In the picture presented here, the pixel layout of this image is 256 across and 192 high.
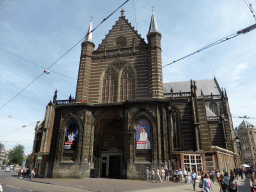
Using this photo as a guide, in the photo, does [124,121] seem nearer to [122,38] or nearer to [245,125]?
[122,38]

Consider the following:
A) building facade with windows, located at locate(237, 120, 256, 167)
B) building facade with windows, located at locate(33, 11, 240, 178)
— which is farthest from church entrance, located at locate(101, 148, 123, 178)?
building facade with windows, located at locate(237, 120, 256, 167)

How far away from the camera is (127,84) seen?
23609mm

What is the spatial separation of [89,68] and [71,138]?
10.0m

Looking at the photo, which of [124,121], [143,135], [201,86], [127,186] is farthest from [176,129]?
[201,86]

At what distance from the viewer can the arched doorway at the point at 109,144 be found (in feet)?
68.0

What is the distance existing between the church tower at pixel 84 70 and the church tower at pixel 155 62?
855cm

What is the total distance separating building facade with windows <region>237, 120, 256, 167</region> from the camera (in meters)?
63.4

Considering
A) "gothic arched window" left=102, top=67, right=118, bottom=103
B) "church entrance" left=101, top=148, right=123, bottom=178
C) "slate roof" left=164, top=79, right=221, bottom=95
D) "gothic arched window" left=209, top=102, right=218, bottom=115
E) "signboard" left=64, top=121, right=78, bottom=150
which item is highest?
"slate roof" left=164, top=79, right=221, bottom=95

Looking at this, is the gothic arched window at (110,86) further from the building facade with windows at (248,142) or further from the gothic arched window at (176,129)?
the building facade with windows at (248,142)

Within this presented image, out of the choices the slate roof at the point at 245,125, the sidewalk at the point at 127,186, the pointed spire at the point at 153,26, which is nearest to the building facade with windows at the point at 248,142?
the slate roof at the point at 245,125

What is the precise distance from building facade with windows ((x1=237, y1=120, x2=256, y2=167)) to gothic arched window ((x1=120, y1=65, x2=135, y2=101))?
60.3 meters

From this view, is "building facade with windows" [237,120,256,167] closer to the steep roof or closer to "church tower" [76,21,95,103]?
the steep roof

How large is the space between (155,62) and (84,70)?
32.1 ft

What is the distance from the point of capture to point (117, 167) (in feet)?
67.9
